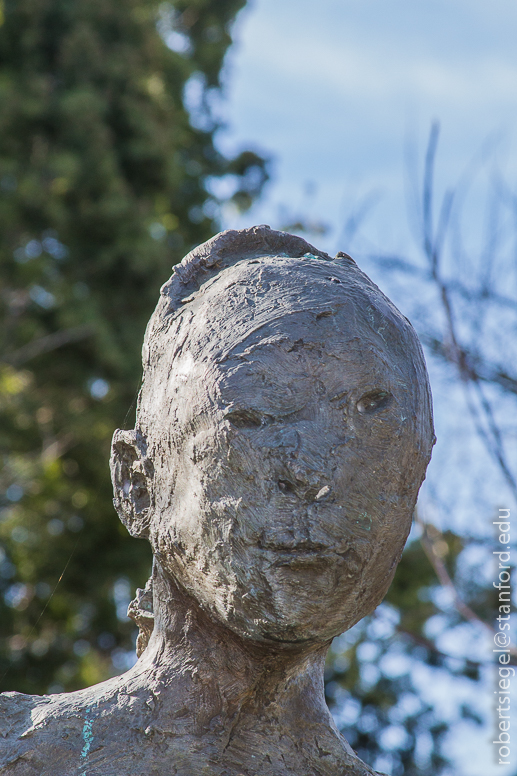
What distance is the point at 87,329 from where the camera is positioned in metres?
9.16

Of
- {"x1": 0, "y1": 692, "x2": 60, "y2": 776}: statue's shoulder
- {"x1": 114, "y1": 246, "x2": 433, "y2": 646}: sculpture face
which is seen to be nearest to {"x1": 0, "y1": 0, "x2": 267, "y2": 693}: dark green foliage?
{"x1": 0, "y1": 692, "x2": 60, "y2": 776}: statue's shoulder

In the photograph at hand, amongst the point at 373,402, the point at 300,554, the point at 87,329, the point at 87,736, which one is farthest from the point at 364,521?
the point at 87,329

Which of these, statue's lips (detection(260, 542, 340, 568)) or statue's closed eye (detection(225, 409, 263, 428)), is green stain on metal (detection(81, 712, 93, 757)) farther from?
statue's closed eye (detection(225, 409, 263, 428))

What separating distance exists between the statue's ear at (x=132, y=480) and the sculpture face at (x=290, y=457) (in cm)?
13

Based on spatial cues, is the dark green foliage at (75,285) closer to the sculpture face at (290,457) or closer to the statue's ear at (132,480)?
the statue's ear at (132,480)

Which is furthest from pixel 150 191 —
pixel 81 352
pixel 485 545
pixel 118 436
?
pixel 118 436

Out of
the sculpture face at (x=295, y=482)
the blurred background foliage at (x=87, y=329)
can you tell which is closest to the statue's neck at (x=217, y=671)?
the sculpture face at (x=295, y=482)

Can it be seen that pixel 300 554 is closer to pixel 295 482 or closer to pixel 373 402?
pixel 295 482

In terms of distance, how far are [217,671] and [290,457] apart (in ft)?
1.96

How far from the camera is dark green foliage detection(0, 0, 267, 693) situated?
925 centimetres

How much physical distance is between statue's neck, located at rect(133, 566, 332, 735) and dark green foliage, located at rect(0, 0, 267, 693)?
704 centimetres

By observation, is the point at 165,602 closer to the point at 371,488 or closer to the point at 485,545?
the point at 371,488

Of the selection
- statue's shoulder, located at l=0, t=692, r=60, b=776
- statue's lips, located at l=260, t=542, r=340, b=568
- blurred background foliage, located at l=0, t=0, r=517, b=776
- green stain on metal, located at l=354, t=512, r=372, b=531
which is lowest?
blurred background foliage, located at l=0, t=0, r=517, b=776

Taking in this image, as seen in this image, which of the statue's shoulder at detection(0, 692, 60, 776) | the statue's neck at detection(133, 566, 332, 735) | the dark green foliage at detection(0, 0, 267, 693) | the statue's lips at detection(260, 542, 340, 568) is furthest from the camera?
the dark green foliage at detection(0, 0, 267, 693)
